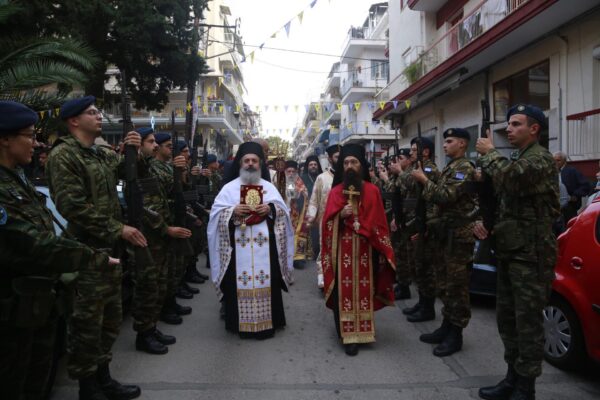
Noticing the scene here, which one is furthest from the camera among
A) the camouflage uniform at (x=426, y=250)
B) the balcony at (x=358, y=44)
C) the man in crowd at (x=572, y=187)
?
the balcony at (x=358, y=44)

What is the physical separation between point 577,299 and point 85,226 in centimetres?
384

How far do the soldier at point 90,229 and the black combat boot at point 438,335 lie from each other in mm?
2827

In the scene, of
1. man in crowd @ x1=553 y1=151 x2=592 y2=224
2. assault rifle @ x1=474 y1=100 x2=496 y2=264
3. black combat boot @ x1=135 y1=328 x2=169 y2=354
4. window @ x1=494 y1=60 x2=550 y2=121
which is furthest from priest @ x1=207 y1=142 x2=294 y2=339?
window @ x1=494 y1=60 x2=550 y2=121

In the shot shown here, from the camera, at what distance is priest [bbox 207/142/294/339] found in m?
5.17

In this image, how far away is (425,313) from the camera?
5.74 meters

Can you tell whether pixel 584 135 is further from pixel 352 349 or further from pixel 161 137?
pixel 161 137

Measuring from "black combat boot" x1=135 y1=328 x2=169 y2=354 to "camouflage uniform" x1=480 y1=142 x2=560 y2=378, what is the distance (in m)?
3.12

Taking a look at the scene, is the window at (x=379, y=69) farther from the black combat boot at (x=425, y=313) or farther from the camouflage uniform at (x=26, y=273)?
the camouflage uniform at (x=26, y=273)

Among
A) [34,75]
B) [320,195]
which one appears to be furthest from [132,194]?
[34,75]

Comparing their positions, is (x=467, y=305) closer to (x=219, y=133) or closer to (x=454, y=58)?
(x=454, y=58)

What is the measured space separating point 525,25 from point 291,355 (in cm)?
889

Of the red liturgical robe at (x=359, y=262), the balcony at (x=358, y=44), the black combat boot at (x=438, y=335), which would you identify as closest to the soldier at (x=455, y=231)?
the black combat boot at (x=438, y=335)

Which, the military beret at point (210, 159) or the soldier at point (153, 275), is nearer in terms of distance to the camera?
the soldier at point (153, 275)

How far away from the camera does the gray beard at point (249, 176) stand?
211 inches
